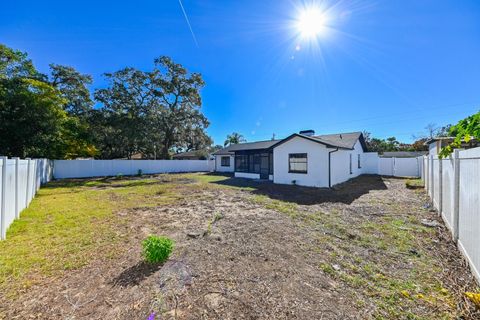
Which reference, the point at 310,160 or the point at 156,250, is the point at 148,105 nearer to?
the point at 310,160

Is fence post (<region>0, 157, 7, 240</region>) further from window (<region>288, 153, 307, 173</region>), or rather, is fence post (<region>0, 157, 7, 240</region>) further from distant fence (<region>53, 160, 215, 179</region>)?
distant fence (<region>53, 160, 215, 179</region>)

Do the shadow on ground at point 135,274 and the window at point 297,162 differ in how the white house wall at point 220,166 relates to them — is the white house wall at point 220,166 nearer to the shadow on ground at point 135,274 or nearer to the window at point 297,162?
the window at point 297,162

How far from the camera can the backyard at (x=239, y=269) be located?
2145mm

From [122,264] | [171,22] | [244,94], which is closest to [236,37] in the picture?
[171,22]

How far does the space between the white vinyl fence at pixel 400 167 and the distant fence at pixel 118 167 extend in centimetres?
1747

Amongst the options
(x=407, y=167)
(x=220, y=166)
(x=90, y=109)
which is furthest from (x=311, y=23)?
(x=90, y=109)

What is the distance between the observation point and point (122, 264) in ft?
10.3

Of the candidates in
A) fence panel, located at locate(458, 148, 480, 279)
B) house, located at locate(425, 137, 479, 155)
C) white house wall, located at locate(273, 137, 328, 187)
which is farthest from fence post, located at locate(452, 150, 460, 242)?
white house wall, located at locate(273, 137, 328, 187)

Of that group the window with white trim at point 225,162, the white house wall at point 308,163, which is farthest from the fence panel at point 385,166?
the window with white trim at point 225,162

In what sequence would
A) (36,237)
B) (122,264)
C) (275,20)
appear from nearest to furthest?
1. (122,264)
2. (36,237)
3. (275,20)

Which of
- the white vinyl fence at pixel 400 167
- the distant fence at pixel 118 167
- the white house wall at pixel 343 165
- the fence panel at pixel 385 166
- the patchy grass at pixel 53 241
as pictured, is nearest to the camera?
the patchy grass at pixel 53 241

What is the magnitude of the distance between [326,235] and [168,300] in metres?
3.41

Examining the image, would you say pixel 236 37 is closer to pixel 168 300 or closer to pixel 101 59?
pixel 101 59

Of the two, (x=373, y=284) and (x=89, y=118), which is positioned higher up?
(x=89, y=118)
